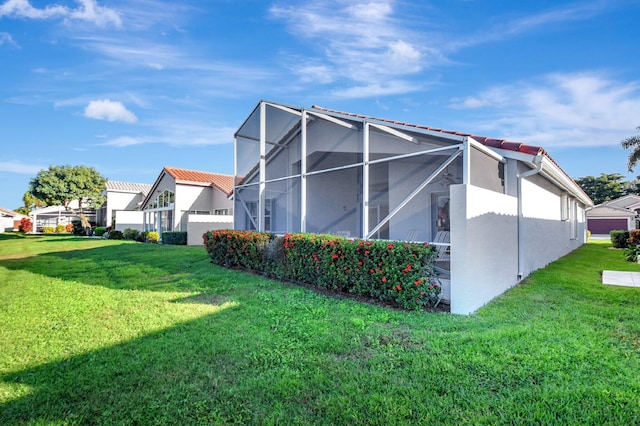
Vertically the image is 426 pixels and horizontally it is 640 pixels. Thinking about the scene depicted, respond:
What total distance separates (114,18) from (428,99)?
11881 mm

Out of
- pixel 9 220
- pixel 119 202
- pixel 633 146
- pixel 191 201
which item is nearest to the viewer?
pixel 191 201

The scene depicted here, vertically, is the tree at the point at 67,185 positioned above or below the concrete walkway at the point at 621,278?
above

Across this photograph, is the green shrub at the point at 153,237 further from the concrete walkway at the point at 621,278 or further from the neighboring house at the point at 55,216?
the neighboring house at the point at 55,216

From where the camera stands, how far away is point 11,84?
1585 cm

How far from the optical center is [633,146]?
27.4 m

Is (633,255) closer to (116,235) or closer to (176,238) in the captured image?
→ (176,238)

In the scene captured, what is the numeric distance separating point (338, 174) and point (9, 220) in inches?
2402

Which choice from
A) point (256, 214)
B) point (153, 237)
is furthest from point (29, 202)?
point (256, 214)

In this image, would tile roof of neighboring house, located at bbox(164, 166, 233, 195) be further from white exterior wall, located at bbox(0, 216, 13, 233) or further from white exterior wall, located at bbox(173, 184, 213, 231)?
white exterior wall, located at bbox(0, 216, 13, 233)

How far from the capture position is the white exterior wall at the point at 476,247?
236 inches

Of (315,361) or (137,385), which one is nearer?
(137,385)

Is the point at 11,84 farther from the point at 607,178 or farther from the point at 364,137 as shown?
the point at 607,178

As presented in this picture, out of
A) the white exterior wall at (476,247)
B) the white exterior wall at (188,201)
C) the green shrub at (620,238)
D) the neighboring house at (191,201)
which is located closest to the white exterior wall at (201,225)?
the neighboring house at (191,201)

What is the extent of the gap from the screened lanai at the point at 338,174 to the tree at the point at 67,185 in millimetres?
37066
